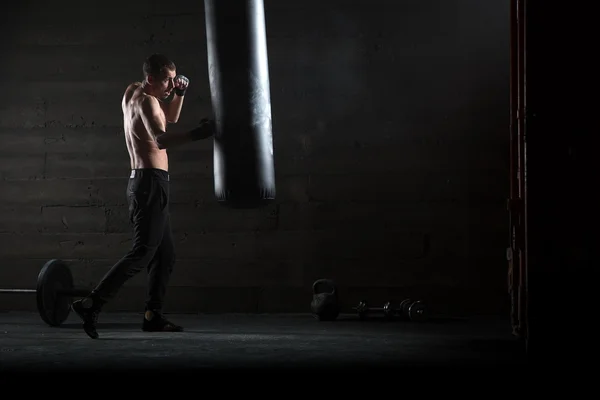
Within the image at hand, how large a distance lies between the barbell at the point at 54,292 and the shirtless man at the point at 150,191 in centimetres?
49

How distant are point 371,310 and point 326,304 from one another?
0.32m

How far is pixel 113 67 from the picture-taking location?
6191mm

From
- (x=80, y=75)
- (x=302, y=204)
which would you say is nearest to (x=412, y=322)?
(x=302, y=204)

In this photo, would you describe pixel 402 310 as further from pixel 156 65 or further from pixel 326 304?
pixel 156 65

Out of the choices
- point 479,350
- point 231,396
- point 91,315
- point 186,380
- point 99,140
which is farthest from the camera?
point 99,140

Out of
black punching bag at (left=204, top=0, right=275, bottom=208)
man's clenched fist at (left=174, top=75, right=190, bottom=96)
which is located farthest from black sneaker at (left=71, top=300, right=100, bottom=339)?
man's clenched fist at (left=174, top=75, right=190, bottom=96)

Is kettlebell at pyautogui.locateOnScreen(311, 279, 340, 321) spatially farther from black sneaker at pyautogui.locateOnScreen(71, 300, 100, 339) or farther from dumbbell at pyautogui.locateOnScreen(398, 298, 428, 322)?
black sneaker at pyautogui.locateOnScreen(71, 300, 100, 339)

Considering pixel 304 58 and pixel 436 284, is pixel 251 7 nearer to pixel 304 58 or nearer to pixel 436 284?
pixel 304 58

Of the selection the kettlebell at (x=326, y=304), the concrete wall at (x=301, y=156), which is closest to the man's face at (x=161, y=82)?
the concrete wall at (x=301, y=156)

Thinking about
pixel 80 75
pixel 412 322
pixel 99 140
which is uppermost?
pixel 80 75

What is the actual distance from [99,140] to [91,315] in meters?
1.97

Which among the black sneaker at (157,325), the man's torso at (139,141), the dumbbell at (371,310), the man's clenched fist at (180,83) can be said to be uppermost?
the man's clenched fist at (180,83)

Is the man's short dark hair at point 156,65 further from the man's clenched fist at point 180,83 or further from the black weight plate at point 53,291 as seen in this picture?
A: the black weight plate at point 53,291

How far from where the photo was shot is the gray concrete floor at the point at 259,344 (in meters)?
3.54
